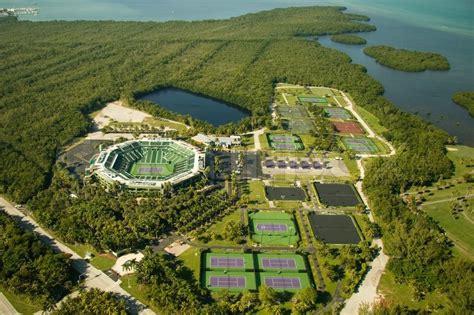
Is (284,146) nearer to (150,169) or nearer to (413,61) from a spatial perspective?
(150,169)

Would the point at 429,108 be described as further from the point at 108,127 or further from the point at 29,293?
the point at 29,293

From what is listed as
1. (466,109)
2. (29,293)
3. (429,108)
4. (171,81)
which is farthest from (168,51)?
(29,293)

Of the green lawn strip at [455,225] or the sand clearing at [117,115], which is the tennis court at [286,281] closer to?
the green lawn strip at [455,225]

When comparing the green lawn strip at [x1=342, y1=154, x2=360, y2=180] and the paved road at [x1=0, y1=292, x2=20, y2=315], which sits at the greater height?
the green lawn strip at [x1=342, y1=154, x2=360, y2=180]

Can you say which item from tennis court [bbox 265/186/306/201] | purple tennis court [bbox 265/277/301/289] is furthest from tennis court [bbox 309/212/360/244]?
purple tennis court [bbox 265/277/301/289]

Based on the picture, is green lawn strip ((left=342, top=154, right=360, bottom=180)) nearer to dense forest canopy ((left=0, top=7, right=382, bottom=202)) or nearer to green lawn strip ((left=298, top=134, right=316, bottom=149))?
green lawn strip ((left=298, top=134, right=316, bottom=149))

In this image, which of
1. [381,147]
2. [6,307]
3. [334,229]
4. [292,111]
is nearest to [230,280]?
[334,229]
